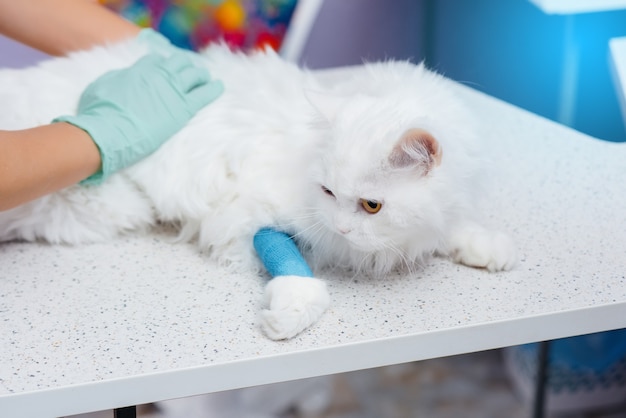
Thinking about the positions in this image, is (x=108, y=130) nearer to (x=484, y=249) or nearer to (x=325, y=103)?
(x=325, y=103)

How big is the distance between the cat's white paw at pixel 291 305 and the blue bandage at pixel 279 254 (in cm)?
2

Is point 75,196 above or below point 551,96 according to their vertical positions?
below

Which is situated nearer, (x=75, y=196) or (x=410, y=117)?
(x=410, y=117)

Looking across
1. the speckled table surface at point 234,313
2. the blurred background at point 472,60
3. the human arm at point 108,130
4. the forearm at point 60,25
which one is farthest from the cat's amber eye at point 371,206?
the blurred background at point 472,60

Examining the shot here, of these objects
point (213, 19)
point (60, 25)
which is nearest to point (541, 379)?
point (60, 25)

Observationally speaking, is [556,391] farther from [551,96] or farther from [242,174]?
[242,174]

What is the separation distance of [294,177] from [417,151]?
19cm

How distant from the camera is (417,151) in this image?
0.70m

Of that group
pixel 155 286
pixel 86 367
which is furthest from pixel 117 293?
pixel 86 367

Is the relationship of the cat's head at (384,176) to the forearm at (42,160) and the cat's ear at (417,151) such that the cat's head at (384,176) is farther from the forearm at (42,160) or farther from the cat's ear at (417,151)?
the forearm at (42,160)

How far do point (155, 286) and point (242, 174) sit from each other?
18 cm

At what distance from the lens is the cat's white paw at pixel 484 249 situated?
80cm

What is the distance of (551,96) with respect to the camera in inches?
66.0

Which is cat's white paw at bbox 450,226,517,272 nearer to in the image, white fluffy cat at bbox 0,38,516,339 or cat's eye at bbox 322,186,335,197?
white fluffy cat at bbox 0,38,516,339
